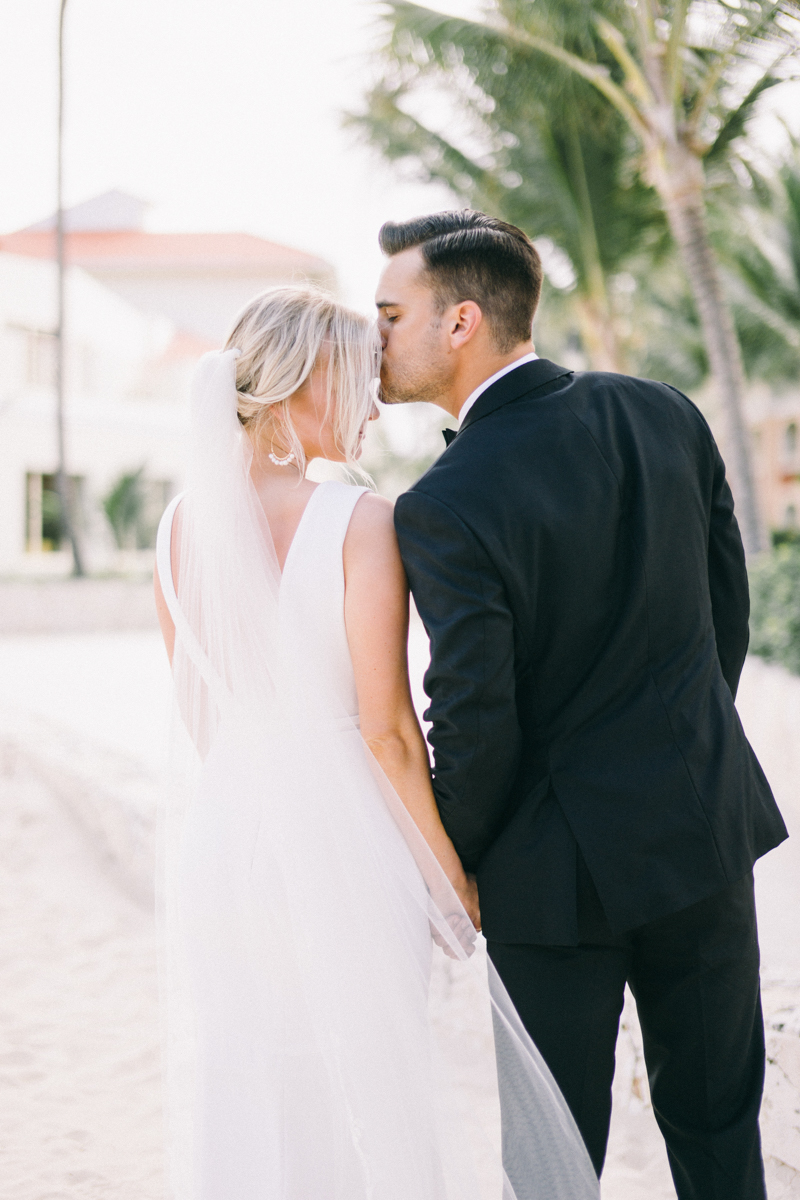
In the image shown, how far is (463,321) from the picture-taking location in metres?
2.01

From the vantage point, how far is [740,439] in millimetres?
8562

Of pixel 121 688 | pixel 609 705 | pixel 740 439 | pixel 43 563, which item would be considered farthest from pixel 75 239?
pixel 609 705

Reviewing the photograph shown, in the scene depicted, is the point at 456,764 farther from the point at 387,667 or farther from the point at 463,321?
the point at 463,321

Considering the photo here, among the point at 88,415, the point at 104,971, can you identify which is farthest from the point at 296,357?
the point at 88,415

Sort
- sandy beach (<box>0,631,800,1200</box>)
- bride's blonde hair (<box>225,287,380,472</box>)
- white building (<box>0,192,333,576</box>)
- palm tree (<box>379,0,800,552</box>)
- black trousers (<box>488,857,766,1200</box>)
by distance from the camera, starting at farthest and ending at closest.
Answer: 1. white building (<box>0,192,333,576</box>)
2. palm tree (<box>379,0,800,552</box>)
3. sandy beach (<box>0,631,800,1200</box>)
4. bride's blonde hair (<box>225,287,380,472</box>)
5. black trousers (<box>488,857,766,1200</box>)

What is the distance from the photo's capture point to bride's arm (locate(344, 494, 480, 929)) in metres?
1.93

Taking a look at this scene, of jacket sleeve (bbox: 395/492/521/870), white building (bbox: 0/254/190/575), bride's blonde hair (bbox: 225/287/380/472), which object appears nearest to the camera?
jacket sleeve (bbox: 395/492/521/870)

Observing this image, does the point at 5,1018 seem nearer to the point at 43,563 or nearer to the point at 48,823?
the point at 48,823

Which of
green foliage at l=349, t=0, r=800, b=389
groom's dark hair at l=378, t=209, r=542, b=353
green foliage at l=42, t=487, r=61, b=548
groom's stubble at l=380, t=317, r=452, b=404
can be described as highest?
green foliage at l=349, t=0, r=800, b=389

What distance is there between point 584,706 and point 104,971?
144 inches

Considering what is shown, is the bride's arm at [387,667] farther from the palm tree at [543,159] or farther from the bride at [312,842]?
the palm tree at [543,159]

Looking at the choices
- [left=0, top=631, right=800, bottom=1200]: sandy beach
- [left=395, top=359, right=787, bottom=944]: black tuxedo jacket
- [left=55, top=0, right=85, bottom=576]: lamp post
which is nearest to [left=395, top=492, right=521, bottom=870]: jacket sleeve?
[left=395, top=359, right=787, bottom=944]: black tuxedo jacket

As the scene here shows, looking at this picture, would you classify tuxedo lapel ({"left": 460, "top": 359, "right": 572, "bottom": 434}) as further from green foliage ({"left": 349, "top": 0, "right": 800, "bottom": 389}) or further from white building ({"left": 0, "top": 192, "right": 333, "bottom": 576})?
white building ({"left": 0, "top": 192, "right": 333, "bottom": 576})

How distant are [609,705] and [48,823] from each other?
537 cm
